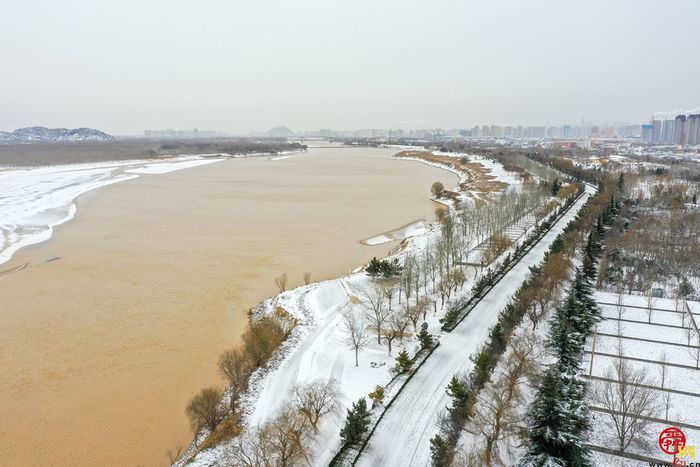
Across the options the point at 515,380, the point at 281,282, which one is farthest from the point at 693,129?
the point at 515,380

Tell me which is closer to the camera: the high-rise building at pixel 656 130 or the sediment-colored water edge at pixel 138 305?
the sediment-colored water edge at pixel 138 305

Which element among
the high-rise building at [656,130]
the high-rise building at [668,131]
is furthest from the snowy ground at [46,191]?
the high-rise building at [656,130]

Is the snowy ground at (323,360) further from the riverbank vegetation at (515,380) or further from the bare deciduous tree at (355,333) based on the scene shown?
the riverbank vegetation at (515,380)

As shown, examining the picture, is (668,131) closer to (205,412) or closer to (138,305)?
(138,305)

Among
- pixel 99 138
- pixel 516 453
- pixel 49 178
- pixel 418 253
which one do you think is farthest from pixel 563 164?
pixel 99 138

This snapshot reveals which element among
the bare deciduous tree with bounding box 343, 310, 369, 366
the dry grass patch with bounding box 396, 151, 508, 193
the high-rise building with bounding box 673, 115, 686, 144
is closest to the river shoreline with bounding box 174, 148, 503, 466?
the bare deciduous tree with bounding box 343, 310, 369, 366

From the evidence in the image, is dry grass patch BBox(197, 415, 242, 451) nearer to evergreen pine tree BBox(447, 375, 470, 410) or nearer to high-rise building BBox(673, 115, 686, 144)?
evergreen pine tree BBox(447, 375, 470, 410)
